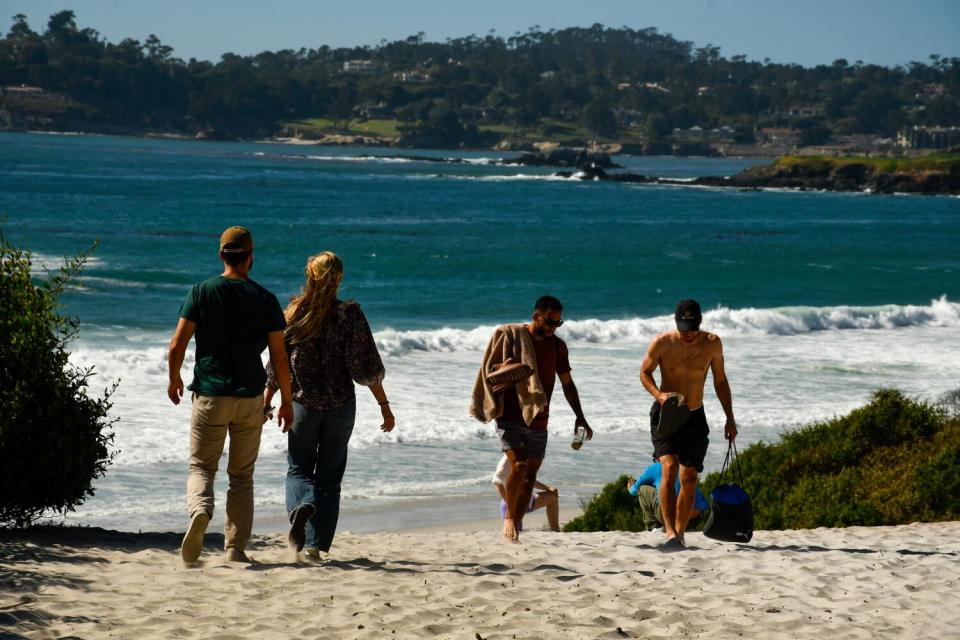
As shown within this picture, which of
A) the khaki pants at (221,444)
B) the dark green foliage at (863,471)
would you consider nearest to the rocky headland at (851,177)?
the dark green foliage at (863,471)

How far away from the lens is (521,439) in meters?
7.54

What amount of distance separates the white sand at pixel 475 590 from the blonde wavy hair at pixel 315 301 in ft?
3.93

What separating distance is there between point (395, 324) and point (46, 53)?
18238 cm

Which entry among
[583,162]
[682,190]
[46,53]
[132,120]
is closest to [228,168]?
[682,190]

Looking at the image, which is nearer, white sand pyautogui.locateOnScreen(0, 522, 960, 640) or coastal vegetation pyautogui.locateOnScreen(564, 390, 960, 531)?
→ white sand pyautogui.locateOnScreen(0, 522, 960, 640)

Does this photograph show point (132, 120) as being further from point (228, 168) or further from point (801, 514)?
point (801, 514)

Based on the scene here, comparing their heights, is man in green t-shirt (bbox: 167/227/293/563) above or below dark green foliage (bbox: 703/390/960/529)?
above

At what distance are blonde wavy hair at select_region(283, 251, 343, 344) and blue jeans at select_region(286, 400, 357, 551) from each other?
38cm

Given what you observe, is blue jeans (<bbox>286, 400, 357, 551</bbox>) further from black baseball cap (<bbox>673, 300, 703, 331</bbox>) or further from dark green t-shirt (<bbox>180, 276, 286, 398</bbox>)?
black baseball cap (<bbox>673, 300, 703, 331</bbox>)

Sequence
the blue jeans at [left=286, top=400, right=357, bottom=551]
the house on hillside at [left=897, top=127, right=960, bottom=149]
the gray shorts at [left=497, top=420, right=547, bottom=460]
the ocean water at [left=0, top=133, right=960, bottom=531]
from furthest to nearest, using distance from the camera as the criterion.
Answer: the house on hillside at [left=897, top=127, right=960, bottom=149] < the ocean water at [left=0, top=133, right=960, bottom=531] < the gray shorts at [left=497, top=420, right=547, bottom=460] < the blue jeans at [left=286, top=400, right=357, bottom=551]

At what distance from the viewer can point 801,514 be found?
31.1 ft

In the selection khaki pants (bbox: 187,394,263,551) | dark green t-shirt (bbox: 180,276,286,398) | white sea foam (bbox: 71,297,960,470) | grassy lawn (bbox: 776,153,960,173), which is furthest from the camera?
grassy lawn (bbox: 776,153,960,173)

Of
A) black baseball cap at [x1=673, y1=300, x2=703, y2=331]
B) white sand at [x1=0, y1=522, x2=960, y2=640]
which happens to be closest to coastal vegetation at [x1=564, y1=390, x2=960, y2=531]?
white sand at [x1=0, y1=522, x2=960, y2=640]

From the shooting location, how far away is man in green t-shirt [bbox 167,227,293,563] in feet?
20.0
